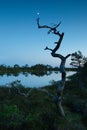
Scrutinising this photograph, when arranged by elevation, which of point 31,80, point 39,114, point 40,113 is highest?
point 39,114

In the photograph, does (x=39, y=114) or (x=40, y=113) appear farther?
(x=40, y=113)

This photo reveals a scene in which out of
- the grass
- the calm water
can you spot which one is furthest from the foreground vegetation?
the calm water

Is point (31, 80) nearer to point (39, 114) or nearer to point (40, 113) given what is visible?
point (40, 113)

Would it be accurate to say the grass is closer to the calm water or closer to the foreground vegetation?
the foreground vegetation

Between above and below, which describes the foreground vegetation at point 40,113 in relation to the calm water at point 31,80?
above

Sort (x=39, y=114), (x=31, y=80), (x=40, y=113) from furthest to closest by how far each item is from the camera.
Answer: (x=31, y=80) < (x=40, y=113) < (x=39, y=114)

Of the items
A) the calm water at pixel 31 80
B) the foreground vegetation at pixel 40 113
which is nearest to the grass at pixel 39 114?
the foreground vegetation at pixel 40 113

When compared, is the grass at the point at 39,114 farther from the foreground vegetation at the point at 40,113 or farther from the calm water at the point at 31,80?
the calm water at the point at 31,80

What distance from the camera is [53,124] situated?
12203 mm

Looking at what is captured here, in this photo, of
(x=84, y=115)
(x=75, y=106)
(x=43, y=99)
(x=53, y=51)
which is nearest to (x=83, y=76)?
(x=43, y=99)

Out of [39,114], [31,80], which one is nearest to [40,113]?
[39,114]

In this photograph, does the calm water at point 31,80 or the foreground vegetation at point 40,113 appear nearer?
the foreground vegetation at point 40,113

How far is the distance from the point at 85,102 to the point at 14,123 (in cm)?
1038

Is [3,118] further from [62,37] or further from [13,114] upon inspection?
[62,37]
